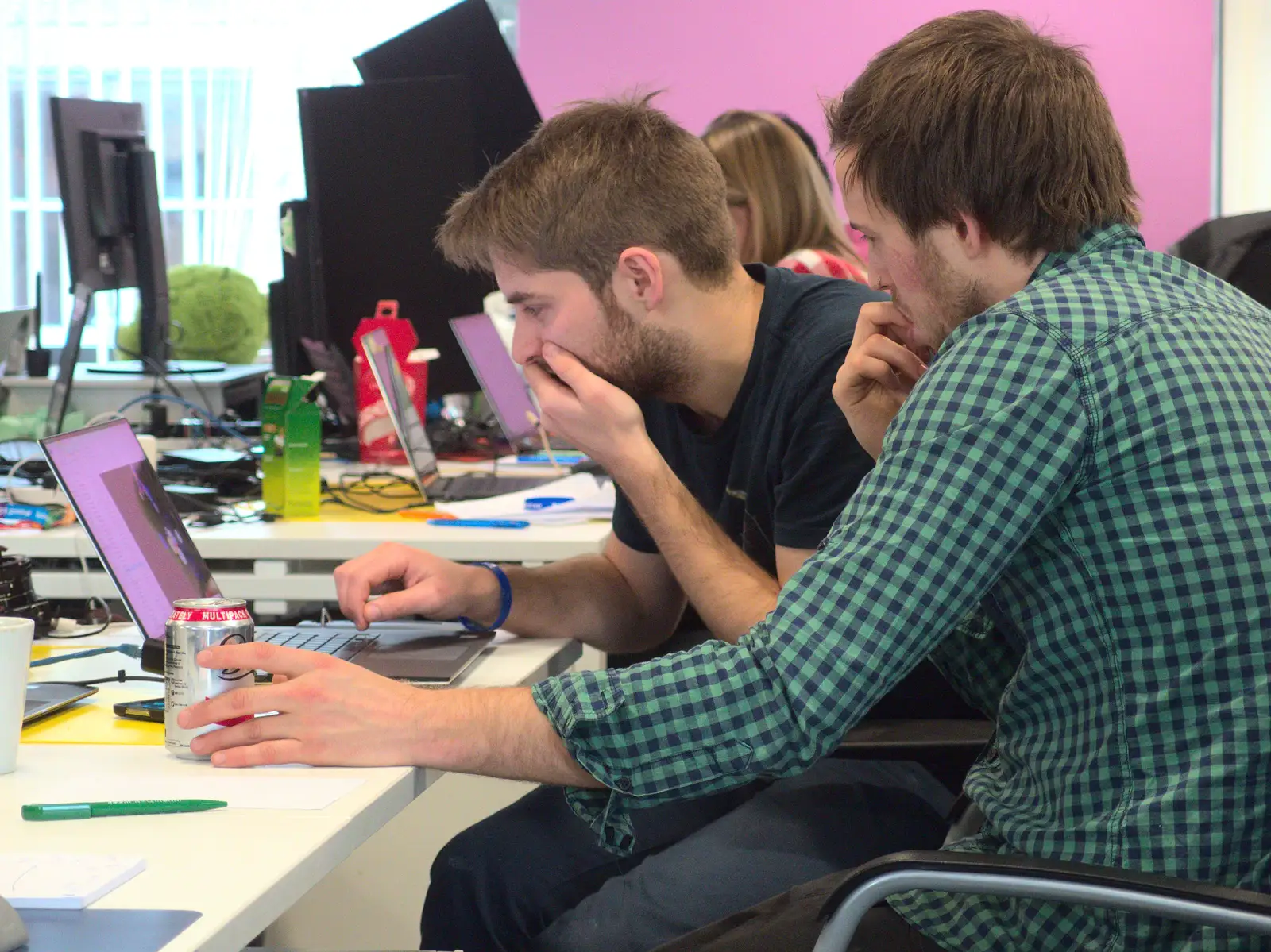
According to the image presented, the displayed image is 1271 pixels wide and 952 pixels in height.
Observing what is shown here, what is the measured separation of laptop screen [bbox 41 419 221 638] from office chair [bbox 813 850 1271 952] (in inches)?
31.0

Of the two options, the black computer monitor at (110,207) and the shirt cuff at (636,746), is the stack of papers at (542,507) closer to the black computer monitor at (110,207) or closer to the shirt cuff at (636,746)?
the black computer monitor at (110,207)

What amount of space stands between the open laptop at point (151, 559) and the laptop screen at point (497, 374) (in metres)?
1.56

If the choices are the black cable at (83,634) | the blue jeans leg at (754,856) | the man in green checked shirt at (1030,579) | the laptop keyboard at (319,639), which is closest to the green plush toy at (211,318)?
the black cable at (83,634)

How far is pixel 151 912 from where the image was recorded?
2.68 feet

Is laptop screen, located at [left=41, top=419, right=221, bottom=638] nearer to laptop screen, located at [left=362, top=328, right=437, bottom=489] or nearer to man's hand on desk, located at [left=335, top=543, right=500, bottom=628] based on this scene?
man's hand on desk, located at [left=335, top=543, right=500, bottom=628]

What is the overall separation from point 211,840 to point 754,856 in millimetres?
557

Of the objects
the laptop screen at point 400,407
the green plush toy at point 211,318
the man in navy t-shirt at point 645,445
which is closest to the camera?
the man in navy t-shirt at point 645,445

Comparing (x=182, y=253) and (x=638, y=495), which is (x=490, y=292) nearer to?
(x=638, y=495)

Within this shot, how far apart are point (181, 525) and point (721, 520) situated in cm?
62

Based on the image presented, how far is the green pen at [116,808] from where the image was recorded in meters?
0.99

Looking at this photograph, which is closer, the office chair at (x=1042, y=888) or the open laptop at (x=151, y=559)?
the office chair at (x=1042, y=888)

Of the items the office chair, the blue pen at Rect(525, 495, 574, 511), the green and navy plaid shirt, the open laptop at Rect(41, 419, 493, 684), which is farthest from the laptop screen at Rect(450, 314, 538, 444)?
the office chair

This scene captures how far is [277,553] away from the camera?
2.05m

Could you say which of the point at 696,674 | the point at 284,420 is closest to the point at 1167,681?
the point at 696,674
